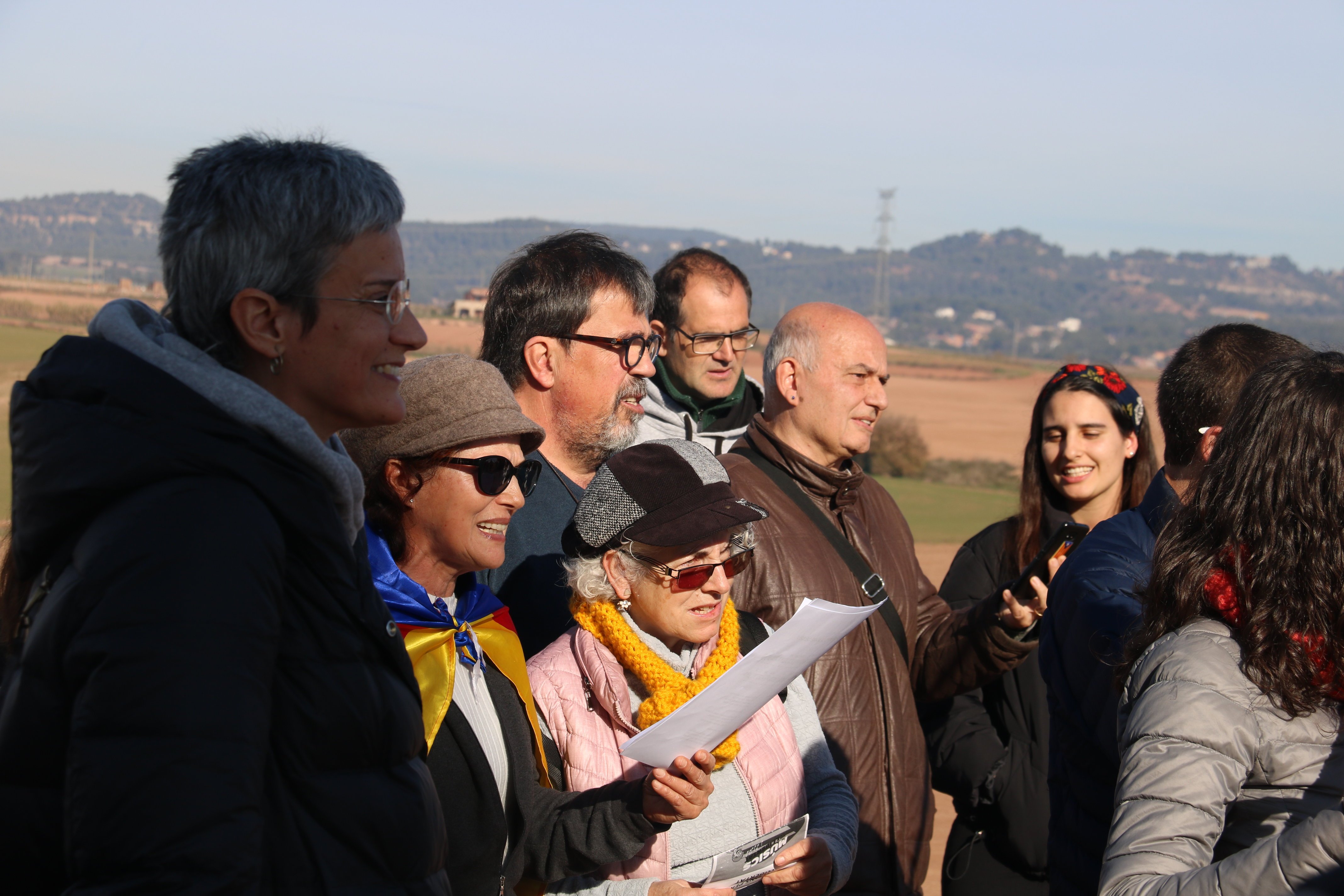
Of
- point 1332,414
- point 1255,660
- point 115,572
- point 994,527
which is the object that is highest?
point 1332,414

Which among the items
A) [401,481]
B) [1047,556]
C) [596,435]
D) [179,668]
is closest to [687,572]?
[401,481]

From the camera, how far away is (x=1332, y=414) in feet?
6.45

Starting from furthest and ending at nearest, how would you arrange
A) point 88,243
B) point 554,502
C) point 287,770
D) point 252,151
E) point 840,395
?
point 88,243
point 840,395
point 554,502
point 252,151
point 287,770

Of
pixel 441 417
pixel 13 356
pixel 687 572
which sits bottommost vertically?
pixel 13 356

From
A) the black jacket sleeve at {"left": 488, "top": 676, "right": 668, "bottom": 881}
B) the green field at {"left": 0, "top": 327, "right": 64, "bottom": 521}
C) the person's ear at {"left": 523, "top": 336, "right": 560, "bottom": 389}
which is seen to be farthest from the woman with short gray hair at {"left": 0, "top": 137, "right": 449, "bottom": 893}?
the green field at {"left": 0, "top": 327, "right": 64, "bottom": 521}

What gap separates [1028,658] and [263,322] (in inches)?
127

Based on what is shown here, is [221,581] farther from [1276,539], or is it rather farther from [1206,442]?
[1206,442]

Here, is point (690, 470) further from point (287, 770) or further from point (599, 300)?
point (287, 770)

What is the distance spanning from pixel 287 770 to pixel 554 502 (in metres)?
1.89

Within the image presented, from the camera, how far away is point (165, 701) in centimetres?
130

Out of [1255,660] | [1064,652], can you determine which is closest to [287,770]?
[1255,660]

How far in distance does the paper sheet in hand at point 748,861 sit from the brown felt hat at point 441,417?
3.62 feet

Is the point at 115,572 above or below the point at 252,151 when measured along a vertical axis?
below

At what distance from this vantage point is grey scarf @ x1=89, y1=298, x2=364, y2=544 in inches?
59.8
